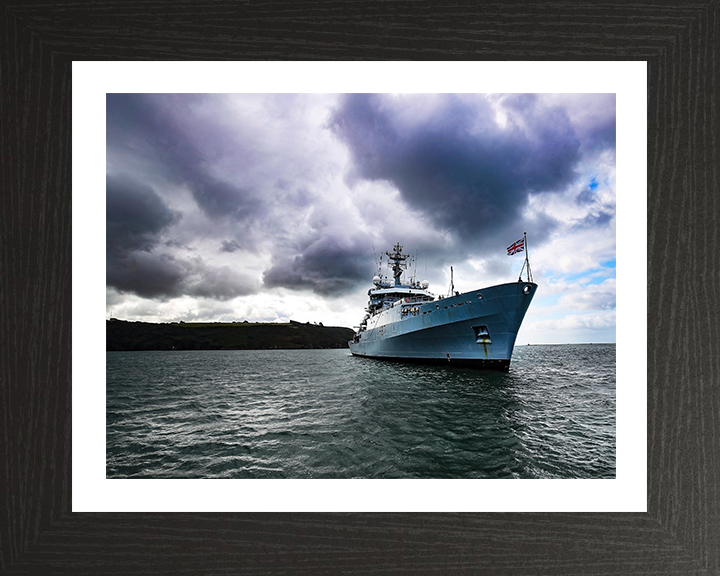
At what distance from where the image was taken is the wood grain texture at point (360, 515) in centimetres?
136

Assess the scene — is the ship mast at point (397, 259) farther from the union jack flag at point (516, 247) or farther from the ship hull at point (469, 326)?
the union jack flag at point (516, 247)

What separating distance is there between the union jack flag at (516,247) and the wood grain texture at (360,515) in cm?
288

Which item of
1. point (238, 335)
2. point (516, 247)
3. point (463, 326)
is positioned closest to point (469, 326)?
point (463, 326)

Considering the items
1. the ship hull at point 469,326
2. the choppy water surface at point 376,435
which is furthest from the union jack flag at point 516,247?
the ship hull at point 469,326

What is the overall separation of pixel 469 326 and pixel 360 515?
6.94 m

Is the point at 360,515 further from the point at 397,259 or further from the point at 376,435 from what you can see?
the point at 397,259

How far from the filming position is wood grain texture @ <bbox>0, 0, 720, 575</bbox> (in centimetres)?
136

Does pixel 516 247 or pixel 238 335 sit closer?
pixel 516 247

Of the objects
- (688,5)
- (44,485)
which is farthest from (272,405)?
(688,5)

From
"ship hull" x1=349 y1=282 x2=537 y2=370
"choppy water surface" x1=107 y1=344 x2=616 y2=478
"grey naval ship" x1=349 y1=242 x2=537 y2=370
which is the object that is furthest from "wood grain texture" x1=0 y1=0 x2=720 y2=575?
"ship hull" x1=349 y1=282 x2=537 y2=370

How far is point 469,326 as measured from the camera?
7.73m

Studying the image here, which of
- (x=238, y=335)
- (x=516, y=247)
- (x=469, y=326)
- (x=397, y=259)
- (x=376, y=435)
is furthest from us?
(x=238, y=335)

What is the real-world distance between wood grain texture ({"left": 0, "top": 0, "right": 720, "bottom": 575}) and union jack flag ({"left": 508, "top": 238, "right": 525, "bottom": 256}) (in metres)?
2.88

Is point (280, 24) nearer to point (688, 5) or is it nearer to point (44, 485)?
point (688, 5)
